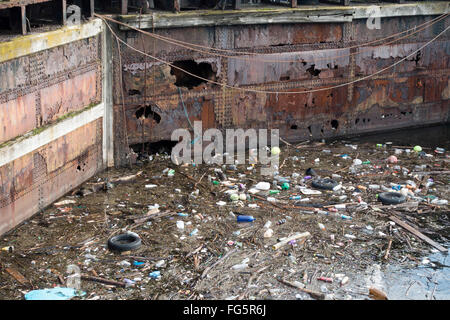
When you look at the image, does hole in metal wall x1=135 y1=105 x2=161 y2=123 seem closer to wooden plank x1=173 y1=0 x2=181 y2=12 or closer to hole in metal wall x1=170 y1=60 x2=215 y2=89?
hole in metal wall x1=170 y1=60 x2=215 y2=89

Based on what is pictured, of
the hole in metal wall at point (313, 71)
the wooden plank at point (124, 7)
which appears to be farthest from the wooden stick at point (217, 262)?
the hole in metal wall at point (313, 71)

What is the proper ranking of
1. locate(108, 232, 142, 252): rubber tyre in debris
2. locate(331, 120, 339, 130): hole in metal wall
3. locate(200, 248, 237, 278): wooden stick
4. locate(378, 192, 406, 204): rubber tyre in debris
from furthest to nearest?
locate(331, 120, 339, 130): hole in metal wall < locate(378, 192, 406, 204): rubber tyre in debris < locate(108, 232, 142, 252): rubber tyre in debris < locate(200, 248, 237, 278): wooden stick

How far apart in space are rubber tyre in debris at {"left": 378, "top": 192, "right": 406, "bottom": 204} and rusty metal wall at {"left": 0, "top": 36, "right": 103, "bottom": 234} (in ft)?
14.7

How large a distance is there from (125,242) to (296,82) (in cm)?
534

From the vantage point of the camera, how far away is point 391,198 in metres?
9.27

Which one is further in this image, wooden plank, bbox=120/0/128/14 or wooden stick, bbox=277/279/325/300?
wooden plank, bbox=120/0/128/14

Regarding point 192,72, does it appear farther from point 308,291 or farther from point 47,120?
point 308,291

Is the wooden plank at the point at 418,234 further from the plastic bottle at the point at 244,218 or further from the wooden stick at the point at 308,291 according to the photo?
the wooden stick at the point at 308,291

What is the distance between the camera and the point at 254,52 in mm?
11266

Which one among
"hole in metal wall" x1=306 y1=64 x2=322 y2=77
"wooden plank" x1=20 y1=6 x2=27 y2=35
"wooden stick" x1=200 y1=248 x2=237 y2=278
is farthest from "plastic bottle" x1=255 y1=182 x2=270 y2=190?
"wooden plank" x1=20 y1=6 x2=27 y2=35

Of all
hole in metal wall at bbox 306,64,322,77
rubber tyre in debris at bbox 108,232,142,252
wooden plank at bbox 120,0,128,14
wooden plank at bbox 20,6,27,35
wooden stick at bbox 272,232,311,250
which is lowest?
wooden stick at bbox 272,232,311,250

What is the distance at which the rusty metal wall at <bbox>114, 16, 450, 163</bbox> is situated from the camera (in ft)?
34.6

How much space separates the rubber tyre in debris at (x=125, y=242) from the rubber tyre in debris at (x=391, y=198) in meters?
3.69
